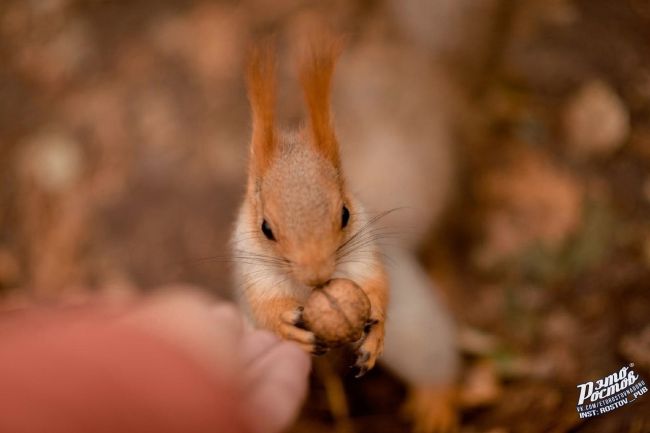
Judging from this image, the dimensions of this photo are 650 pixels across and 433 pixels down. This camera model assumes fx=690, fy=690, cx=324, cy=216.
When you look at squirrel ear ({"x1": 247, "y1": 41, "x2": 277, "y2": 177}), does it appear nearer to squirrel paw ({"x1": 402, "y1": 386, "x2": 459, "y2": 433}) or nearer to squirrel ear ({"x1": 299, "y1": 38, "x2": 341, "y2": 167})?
squirrel ear ({"x1": 299, "y1": 38, "x2": 341, "y2": 167})

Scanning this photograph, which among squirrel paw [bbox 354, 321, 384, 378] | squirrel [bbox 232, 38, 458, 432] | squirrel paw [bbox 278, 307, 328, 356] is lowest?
squirrel paw [bbox 354, 321, 384, 378]

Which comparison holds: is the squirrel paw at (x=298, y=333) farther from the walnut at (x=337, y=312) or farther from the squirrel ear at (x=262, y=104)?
the squirrel ear at (x=262, y=104)

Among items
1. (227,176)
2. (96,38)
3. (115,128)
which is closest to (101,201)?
(115,128)

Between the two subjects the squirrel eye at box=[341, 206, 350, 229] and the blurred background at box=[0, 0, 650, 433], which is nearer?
the squirrel eye at box=[341, 206, 350, 229]

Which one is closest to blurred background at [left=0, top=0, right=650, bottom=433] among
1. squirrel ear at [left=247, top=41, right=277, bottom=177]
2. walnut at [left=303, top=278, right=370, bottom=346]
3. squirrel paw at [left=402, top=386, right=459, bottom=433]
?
squirrel paw at [left=402, top=386, right=459, bottom=433]

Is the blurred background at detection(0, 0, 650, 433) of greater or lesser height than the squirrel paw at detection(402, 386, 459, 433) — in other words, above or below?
above

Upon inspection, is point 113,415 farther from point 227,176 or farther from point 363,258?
point 227,176

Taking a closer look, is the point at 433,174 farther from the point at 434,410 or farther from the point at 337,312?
the point at 337,312
